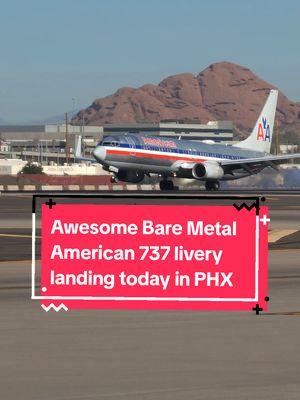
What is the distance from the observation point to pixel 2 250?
94.5 feet

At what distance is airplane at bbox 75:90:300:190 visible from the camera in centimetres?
8662

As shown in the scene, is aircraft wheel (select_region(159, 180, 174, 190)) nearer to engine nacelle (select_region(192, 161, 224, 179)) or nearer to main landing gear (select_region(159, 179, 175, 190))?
main landing gear (select_region(159, 179, 175, 190))

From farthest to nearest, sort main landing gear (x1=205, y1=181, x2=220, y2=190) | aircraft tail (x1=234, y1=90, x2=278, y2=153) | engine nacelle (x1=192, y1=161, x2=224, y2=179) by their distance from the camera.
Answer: aircraft tail (x1=234, y1=90, x2=278, y2=153) < main landing gear (x1=205, y1=181, x2=220, y2=190) < engine nacelle (x1=192, y1=161, x2=224, y2=179)

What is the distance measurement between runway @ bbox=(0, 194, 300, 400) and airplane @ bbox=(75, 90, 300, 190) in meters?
68.5

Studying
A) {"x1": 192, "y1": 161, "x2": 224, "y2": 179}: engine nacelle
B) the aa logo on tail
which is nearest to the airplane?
{"x1": 192, "y1": 161, "x2": 224, "y2": 179}: engine nacelle

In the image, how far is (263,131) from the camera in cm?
10794

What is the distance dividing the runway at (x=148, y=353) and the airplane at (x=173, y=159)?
68462 millimetres

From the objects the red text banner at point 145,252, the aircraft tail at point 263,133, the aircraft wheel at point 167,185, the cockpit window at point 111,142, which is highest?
the aircraft tail at point 263,133

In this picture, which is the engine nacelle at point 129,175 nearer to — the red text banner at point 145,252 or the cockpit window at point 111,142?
the cockpit window at point 111,142

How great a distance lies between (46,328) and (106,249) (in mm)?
2116

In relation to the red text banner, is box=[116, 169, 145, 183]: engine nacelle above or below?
above

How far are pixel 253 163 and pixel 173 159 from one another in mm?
10986

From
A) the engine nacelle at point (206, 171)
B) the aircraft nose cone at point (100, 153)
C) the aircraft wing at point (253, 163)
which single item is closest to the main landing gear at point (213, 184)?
the engine nacelle at point (206, 171)

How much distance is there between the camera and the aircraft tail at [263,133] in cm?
10644
